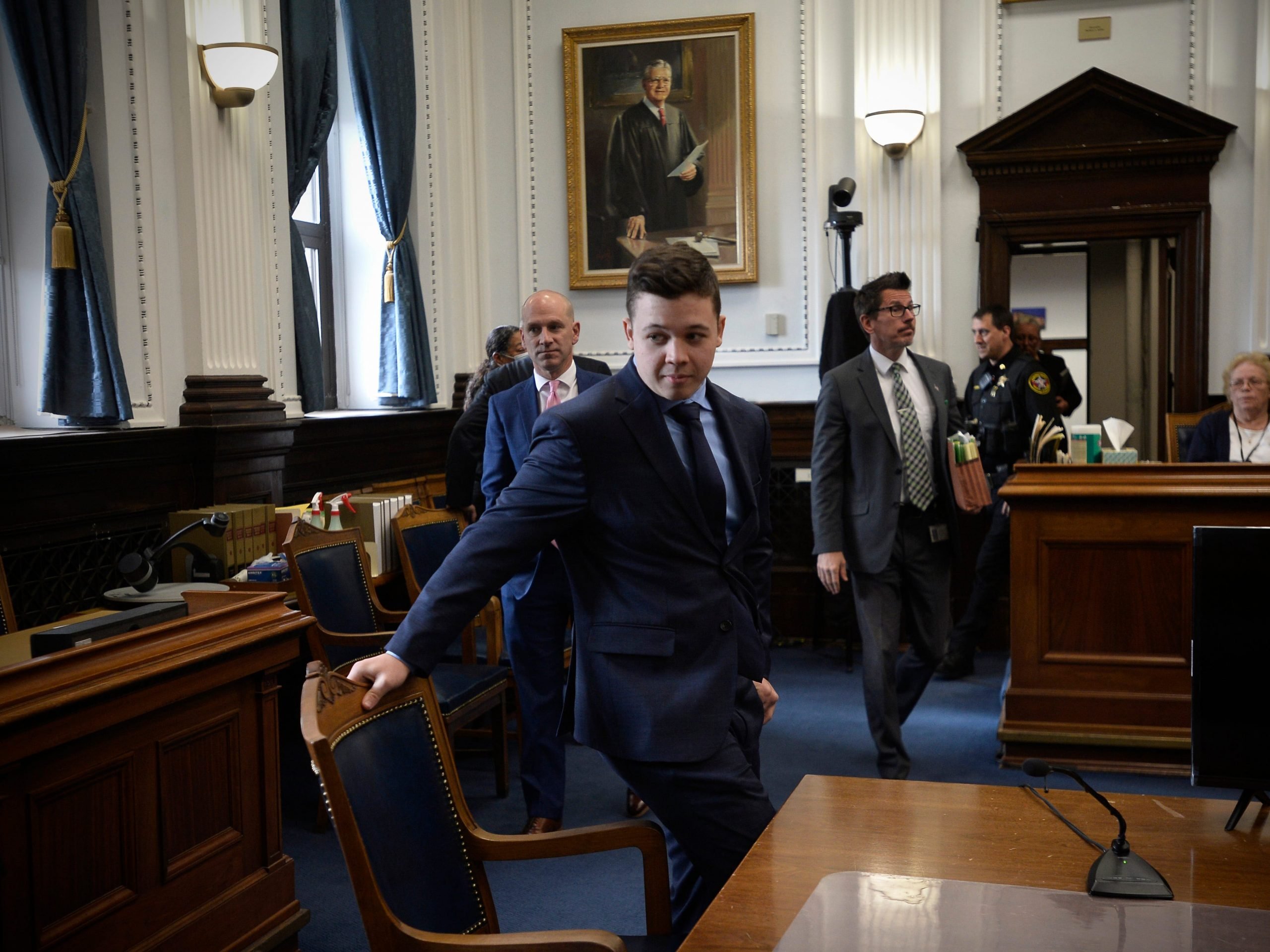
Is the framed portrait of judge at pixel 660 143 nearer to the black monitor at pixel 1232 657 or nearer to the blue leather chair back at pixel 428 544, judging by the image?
the blue leather chair back at pixel 428 544

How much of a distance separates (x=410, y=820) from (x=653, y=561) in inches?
22.9

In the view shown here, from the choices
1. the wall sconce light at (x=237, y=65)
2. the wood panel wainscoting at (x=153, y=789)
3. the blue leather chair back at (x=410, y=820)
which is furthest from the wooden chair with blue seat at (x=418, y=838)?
the wall sconce light at (x=237, y=65)

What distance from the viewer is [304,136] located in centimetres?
527

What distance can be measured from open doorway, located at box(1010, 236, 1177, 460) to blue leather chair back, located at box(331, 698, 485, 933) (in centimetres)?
720

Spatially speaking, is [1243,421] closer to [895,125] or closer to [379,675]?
[895,125]

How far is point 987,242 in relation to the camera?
632cm

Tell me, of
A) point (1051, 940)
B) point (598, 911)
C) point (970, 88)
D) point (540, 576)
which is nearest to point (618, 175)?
point (970, 88)

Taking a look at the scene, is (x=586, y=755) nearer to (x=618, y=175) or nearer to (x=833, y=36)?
(x=618, y=175)

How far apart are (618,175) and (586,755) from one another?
144 inches

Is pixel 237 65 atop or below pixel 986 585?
atop

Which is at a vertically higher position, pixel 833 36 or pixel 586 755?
pixel 833 36

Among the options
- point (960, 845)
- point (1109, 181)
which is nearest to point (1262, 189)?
point (1109, 181)

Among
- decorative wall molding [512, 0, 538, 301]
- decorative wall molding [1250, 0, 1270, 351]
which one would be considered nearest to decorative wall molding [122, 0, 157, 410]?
decorative wall molding [512, 0, 538, 301]

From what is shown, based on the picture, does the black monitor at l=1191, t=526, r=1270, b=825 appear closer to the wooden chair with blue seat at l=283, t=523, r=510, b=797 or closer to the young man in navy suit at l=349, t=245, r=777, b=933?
the young man in navy suit at l=349, t=245, r=777, b=933
